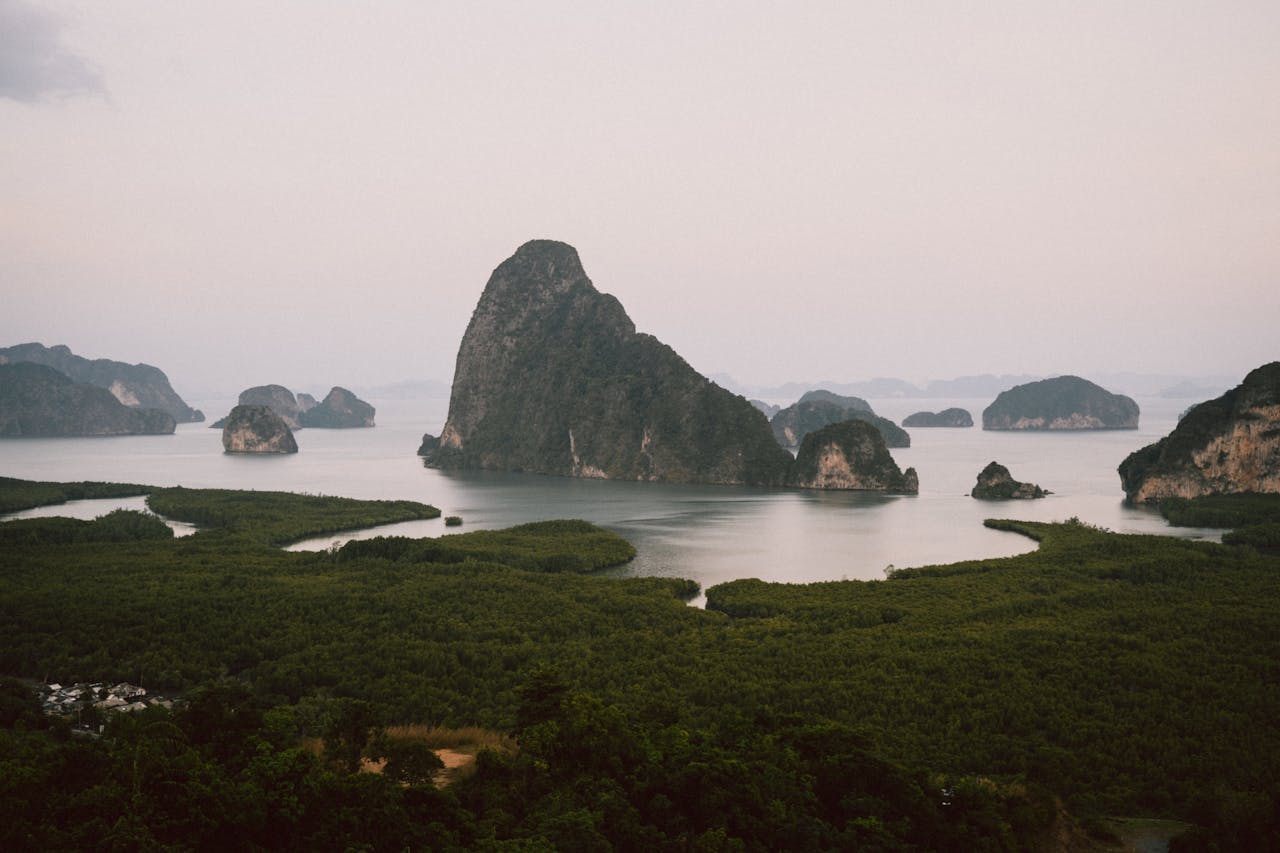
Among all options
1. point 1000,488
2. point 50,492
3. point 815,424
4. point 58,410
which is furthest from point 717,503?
point 58,410

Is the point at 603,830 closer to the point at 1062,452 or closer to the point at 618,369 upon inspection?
the point at 618,369

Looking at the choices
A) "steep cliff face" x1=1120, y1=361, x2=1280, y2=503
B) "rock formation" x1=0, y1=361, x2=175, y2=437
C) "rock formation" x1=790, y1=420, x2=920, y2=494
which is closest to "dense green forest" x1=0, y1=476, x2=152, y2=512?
"rock formation" x1=790, y1=420, x2=920, y2=494

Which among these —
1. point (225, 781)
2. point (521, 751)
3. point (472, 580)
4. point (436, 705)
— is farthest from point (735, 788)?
point (472, 580)

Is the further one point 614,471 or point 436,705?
point 614,471

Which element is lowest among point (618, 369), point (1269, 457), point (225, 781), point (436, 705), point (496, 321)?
point (436, 705)

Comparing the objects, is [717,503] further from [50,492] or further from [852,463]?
[50,492]

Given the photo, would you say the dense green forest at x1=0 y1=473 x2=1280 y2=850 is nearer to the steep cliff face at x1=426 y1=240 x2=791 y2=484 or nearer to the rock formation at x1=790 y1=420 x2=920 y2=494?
the rock formation at x1=790 y1=420 x2=920 y2=494
